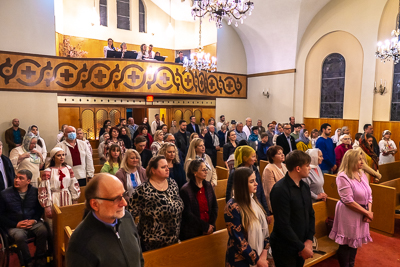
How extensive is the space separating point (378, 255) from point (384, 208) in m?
0.95

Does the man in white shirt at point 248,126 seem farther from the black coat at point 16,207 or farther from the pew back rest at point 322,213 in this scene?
the black coat at point 16,207

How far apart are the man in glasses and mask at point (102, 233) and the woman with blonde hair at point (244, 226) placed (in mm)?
909

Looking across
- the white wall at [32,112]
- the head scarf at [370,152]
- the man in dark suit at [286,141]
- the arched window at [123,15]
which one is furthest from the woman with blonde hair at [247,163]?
the arched window at [123,15]

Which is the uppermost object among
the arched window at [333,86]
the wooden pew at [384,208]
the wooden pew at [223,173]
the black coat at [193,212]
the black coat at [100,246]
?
the arched window at [333,86]

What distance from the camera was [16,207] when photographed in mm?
3164

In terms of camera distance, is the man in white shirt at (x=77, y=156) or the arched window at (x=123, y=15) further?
the arched window at (x=123, y=15)

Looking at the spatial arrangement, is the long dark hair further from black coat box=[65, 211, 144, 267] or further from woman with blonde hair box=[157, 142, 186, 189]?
woman with blonde hair box=[157, 142, 186, 189]

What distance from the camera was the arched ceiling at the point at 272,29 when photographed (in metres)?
10.1

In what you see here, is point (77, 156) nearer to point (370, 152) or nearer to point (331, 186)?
point (331, 186)

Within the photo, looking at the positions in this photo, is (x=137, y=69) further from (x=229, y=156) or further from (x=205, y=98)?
(x=229, y=156)

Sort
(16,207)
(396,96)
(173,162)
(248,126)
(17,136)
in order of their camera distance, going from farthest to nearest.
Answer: (248,126) < (396,96) < (17,136) < (173,162) < (16,207)

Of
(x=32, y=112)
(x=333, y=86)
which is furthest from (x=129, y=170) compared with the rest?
(x=333, y=86)

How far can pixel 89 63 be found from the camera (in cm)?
866

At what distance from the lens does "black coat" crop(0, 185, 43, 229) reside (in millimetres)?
3119
